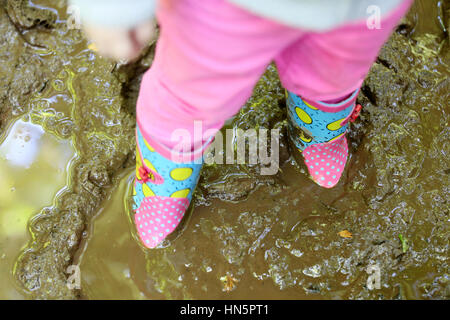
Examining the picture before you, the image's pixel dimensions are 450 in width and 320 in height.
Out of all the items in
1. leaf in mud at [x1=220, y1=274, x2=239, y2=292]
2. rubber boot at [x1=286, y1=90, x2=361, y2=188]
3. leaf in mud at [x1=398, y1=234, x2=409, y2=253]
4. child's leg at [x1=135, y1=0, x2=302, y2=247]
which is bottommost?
leaf in mud at [x1=220, y1=274, x2=239, y2=292]

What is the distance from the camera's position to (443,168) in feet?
4.30

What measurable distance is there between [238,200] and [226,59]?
0.66m

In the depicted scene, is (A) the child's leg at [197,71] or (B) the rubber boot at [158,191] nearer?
(A) the child's leg at [197,71]

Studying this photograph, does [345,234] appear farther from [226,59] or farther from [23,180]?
[23,180]

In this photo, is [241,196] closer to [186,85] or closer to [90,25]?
[186,85]

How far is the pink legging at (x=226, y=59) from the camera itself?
2.14ft

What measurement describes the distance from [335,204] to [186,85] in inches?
28.1

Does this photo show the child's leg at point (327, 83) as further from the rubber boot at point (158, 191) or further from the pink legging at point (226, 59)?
the rubber boot at point (158, 191)

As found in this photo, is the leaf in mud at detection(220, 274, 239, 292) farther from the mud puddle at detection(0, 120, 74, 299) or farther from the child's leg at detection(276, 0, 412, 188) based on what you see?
the mud puddle at detection(0, 120, 74, 299)

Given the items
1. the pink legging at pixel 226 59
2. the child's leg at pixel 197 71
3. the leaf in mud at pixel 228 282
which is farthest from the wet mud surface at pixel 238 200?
the pink legging at pixel 226 59

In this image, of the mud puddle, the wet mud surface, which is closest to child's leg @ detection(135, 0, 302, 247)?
the wet mud surface

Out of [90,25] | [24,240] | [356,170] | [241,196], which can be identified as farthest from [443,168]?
[24,240]

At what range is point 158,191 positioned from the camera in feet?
3.63

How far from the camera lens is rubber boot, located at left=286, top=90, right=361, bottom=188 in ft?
3.56
